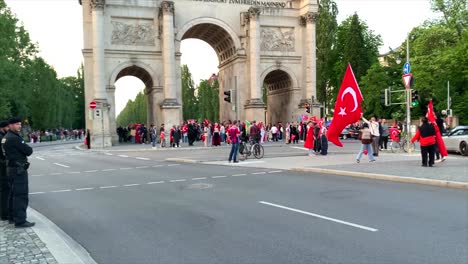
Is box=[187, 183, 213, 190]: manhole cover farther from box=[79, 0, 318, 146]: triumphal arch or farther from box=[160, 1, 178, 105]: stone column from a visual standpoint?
box=[160, 1, 178, 105]: stone column

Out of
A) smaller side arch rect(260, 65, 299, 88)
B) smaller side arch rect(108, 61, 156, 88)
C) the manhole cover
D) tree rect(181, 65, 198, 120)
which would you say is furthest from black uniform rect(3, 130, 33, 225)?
tree rect(181, 65, 198, 120)

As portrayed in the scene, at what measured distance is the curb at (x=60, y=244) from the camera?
5.96 metres

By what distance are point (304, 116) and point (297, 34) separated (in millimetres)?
8848

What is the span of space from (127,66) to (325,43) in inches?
1452

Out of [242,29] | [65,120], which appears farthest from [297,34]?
[65,120]

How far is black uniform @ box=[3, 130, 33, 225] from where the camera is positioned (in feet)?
26.4

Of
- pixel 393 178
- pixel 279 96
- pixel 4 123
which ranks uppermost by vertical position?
pixel 279 96

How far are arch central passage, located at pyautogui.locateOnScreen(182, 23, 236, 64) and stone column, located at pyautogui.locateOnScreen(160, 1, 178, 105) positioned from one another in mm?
4242

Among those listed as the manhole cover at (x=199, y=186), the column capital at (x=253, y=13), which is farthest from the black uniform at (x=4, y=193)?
the column capital at (x=253, y=13)

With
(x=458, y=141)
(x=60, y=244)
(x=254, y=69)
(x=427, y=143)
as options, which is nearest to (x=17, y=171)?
(x=60, y=244)

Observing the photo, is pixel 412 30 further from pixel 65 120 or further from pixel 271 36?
pixel 65 120

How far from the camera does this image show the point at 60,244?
6648 millimetres

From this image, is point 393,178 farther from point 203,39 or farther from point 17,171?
point 203,39

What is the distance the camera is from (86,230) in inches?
314
